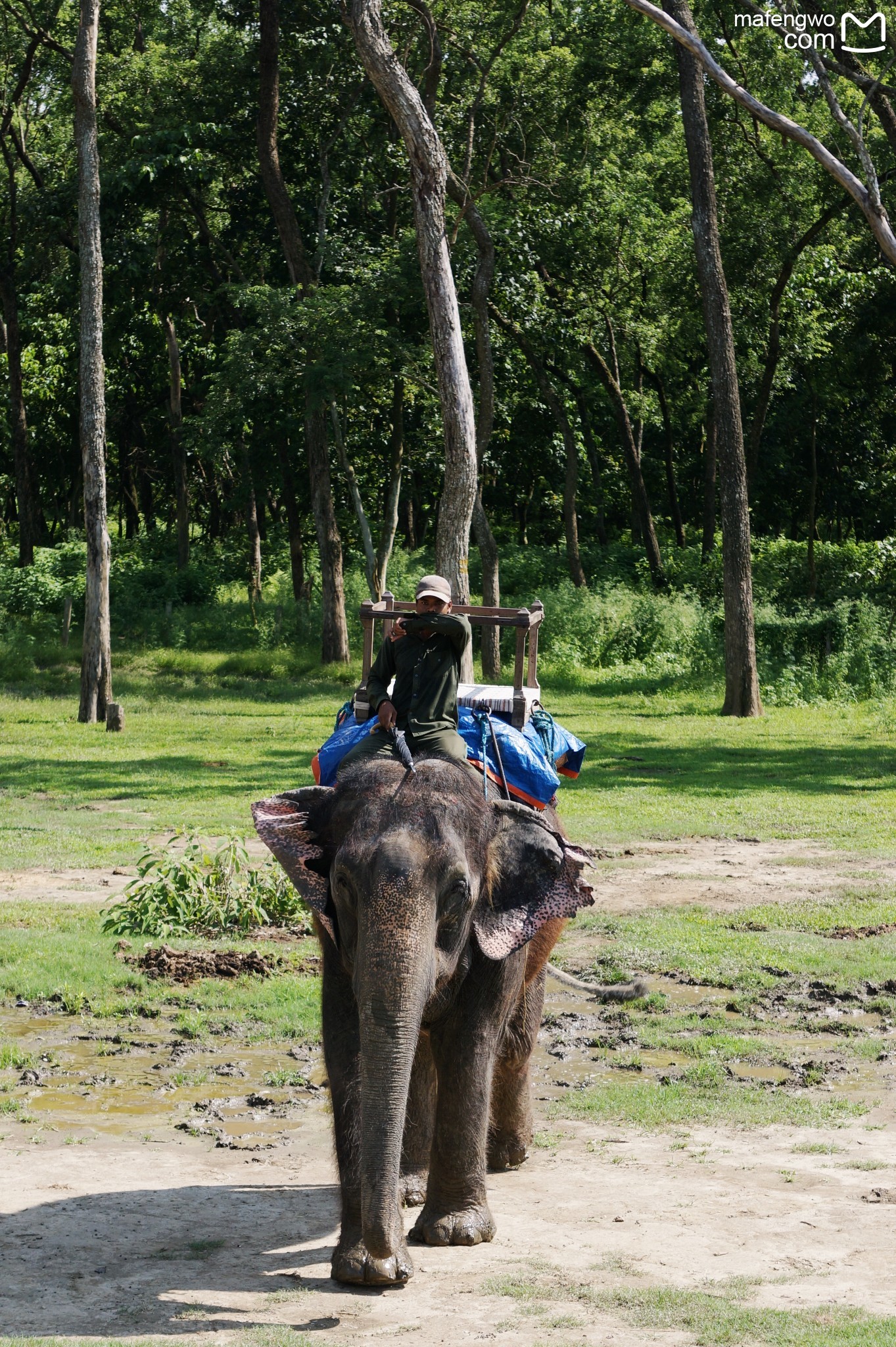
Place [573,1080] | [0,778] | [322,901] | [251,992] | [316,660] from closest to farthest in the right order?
[322,901] → [573,1080] → [251,992] → [0,778] → [316,660]

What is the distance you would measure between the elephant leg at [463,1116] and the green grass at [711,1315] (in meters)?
0.36

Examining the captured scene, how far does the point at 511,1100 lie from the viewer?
6406 mm

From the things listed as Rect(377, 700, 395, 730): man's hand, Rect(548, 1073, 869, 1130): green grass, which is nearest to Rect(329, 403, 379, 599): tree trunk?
Rect(548, 1073, 869, 1130): green grass

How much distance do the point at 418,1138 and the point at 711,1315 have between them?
147cm

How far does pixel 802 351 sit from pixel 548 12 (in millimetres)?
9968

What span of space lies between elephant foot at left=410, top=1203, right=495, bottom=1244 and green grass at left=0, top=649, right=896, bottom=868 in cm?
778

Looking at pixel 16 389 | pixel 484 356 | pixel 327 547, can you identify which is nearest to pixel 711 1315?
pixel 484 356

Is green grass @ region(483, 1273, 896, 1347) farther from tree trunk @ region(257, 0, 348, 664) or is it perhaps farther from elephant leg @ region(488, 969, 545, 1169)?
tree trunk @ region(257, 0, 348, 664)

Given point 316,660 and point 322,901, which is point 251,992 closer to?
point 322,901

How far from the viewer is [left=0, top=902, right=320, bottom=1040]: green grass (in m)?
8.48

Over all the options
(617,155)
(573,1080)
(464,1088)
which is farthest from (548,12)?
(464,1088)

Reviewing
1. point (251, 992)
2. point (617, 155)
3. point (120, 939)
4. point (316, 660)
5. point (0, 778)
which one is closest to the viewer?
point (251, 992)

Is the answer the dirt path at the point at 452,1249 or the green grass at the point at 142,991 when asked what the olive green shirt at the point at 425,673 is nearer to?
the dirt path at the point at 452,1249

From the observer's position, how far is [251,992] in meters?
9.09
